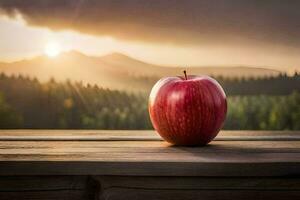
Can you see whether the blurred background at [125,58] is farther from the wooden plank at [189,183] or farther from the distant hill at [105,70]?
the wooden plank at [189,183]

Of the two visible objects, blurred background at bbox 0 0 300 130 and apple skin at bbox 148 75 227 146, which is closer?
apple skin at bbox 148 75 227 146

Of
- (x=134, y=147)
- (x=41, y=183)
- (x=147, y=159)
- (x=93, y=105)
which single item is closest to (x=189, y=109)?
(x=134, y=147)

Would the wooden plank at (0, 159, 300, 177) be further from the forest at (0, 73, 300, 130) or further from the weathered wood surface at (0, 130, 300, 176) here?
the forest at (0, 73, 300, 130)

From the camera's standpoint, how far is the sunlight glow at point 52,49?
93.7 inches

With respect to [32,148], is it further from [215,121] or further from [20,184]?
[215,121]

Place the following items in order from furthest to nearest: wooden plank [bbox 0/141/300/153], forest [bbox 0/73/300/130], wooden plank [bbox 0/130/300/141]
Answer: forest [bbox 0/73/300/130] < wooden plank [bbox 0/130/300/141] < wooden plank [bbox 0/141/300/153]

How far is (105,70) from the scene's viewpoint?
95.0 inches

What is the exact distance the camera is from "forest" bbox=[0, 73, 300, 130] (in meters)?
2.32

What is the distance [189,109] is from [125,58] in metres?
→ 1.30

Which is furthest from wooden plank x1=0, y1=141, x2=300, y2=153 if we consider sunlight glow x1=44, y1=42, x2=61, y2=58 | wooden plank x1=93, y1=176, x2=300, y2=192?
sunlight glow x1=44, y1=42, x2=61, y2=58

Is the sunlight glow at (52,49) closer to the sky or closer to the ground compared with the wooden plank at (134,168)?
closer to the sky

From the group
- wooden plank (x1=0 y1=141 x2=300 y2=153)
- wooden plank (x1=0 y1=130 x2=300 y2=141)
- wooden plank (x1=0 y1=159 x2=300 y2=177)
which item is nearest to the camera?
wooden plank (x1=0 y1=159 x2=300 y2=177)

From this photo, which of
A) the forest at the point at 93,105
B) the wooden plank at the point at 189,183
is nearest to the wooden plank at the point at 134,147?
the wooden plank at the point at 189,183

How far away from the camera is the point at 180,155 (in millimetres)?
1024
